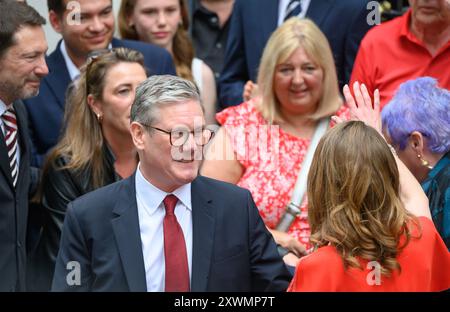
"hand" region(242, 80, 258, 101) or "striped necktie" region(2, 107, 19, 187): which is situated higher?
"hand" region(242, 80, 258, 101)

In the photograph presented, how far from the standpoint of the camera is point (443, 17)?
17.5 feet

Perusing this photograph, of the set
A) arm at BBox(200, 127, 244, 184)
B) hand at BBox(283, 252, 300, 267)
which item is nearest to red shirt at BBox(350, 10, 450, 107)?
arm at BBox(200, 127, 244, 184)

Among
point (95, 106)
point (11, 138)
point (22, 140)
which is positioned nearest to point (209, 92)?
point (95, 106)

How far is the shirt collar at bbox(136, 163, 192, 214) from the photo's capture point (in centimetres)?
399

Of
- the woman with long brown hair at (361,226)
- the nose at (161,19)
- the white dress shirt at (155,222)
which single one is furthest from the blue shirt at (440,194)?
the nose at (161,19)

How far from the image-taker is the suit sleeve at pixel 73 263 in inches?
151

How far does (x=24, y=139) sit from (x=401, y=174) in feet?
6.98

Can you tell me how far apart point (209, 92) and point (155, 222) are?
8.06 ft

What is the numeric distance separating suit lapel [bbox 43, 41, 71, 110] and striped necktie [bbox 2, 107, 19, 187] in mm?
622

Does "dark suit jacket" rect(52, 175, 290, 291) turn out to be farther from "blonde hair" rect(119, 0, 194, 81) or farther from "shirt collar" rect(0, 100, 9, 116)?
"blonde hair" rect(119, 0, 194, 81)

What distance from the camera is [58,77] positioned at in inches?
229

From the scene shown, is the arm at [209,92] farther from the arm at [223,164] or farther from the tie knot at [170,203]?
the tie knot at [170,203]

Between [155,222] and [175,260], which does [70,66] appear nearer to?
[155,222]
